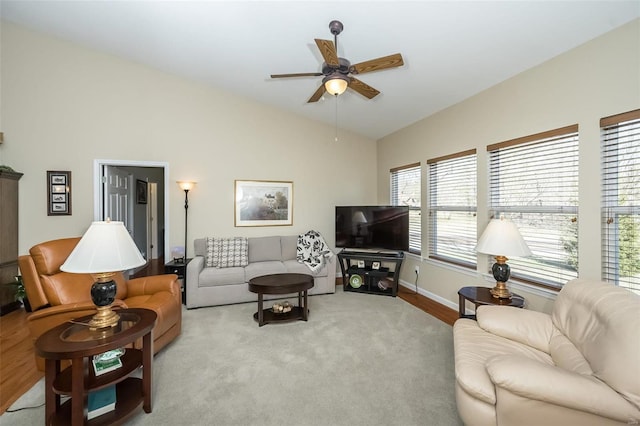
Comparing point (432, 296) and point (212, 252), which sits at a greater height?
point (212, 252)

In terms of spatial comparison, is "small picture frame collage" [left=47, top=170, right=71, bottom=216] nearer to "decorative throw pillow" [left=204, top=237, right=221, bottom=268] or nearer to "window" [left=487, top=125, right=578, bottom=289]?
"decorative throw pillow" [left=204, top=237, right=221, bottom=268]

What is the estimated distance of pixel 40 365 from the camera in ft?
7.36

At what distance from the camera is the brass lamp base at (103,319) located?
182cm

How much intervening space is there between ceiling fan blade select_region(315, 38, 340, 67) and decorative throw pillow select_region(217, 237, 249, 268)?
302 cm

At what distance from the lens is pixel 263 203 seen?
491 cm

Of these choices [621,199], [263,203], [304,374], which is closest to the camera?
[621,199]

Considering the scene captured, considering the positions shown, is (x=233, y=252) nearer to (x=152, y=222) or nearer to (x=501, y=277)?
(x=501, y=277)

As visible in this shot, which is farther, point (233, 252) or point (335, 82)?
point (233, 252)

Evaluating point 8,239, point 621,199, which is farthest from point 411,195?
point 8,239

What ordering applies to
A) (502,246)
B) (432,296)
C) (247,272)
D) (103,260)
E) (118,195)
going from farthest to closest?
1. (118,195)
2. (432,296)
3. (247,272)
4. (502,246)
5. (103,260)

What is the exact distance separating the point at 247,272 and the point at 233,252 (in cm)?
46

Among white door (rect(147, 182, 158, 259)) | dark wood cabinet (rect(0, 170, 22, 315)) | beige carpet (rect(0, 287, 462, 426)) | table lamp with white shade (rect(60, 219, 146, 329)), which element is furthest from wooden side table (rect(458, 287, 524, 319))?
white door (rect(147, 182, 158, 259))

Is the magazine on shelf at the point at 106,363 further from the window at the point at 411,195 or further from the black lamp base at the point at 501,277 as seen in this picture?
the window at the point at 411,195

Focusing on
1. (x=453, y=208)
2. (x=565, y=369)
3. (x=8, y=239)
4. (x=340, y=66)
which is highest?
(x=340, y=66)
